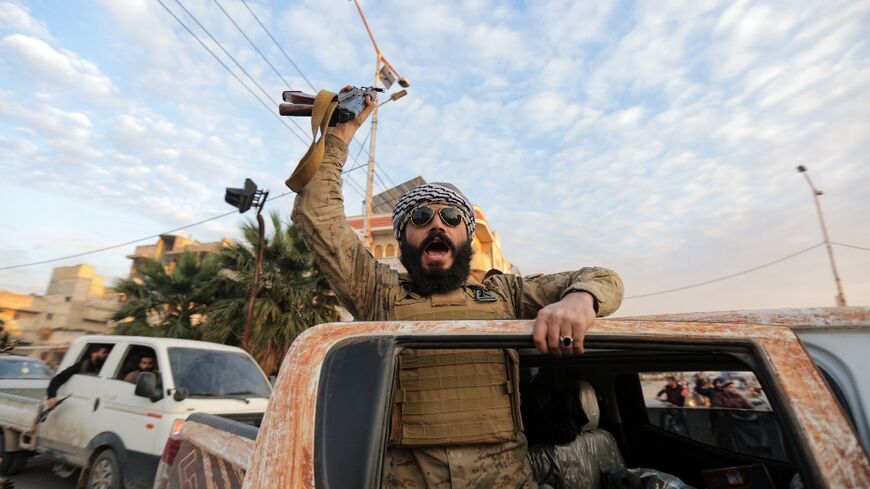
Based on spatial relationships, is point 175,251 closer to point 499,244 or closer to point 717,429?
point 499,244

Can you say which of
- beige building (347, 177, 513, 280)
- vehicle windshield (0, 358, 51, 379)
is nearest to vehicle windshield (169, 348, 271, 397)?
vehicle windshield (0, 358, 51, 379)

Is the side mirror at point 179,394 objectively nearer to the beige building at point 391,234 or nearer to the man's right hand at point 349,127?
the man's right hand at point 349,127

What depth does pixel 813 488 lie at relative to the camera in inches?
31.1

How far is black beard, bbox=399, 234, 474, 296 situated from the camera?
1.72 metres

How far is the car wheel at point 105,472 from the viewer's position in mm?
4270

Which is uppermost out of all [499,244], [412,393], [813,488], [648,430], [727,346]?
[499,244]

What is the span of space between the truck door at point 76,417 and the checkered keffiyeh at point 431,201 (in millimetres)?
4850

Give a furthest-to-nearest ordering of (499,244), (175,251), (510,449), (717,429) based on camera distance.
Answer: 1. (175,251)
2. (499,244)
3. (717,429)
4. (510,449)

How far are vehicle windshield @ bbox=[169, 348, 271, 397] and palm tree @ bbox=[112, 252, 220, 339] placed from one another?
249 inches

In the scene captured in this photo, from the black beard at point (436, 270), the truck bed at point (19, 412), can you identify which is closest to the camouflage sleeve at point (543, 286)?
the black beard at point (436, 270)

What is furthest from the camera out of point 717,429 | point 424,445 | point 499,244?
point 499,244

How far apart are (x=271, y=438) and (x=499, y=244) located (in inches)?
1287

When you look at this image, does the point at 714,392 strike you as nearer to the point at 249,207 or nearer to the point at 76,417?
the point at 76,417

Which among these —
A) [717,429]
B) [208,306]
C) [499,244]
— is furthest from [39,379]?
[499,244]
